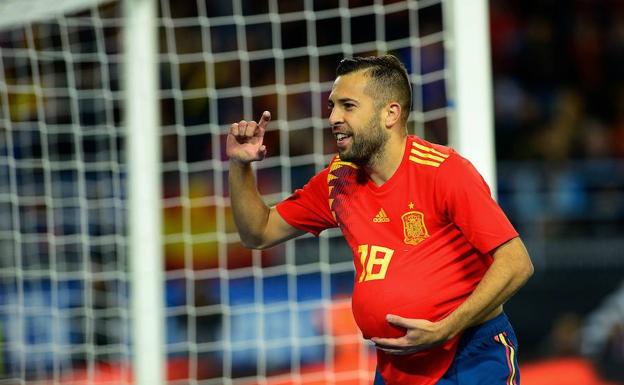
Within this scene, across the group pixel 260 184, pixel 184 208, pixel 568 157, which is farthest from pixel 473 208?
pixel 568 157

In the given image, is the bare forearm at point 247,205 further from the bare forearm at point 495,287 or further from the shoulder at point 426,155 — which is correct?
the bare forearm at point 495,287

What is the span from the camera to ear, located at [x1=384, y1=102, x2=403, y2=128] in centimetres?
374

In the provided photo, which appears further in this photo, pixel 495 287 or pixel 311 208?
pixel 311 208

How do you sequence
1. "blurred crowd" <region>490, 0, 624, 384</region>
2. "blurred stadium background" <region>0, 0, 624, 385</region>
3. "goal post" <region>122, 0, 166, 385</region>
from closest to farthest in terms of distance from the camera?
"goal post" <region>122, 0, 166, 385</region> < "blurred stadium background" <region>0, 0, 624, 385</region> < "blurred crowd" <region>490, 0, 624, 384</region>

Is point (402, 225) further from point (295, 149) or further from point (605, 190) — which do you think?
point (605, 190)

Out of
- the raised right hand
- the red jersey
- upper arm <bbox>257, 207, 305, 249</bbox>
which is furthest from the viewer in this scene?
upper arm <bbox>257, 207, 305, 249</bbox>

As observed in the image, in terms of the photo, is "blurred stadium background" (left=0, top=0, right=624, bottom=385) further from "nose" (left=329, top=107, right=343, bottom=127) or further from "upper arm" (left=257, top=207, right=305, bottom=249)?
"nose" (left=329, top=107, right=343, bottom=127)

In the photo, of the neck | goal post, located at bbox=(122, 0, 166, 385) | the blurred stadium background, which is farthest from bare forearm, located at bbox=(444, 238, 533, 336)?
goal post, located at bbox=(122, 0, 166, 385)

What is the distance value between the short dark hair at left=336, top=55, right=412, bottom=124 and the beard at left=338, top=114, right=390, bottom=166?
0.09 m

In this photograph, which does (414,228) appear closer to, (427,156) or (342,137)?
(427,156)

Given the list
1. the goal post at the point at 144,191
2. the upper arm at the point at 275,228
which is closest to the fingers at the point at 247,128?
the upper arm at the point at 275,228

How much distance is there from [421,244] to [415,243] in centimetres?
2

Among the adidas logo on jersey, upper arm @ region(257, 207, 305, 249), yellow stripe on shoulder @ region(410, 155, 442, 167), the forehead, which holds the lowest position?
upper arm @ region(257, 207, 305, 249)

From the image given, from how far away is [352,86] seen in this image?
12.2 feet
